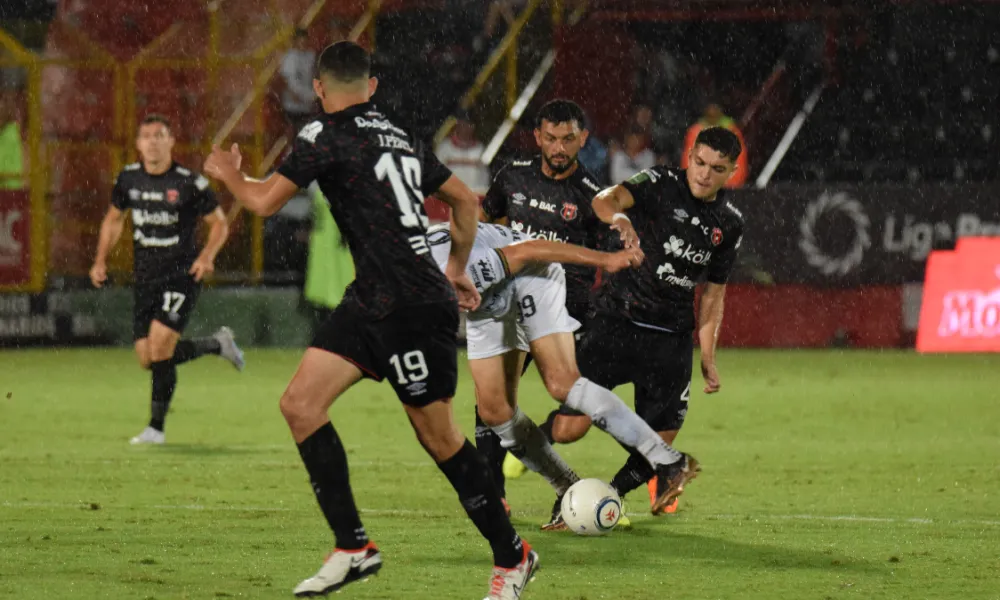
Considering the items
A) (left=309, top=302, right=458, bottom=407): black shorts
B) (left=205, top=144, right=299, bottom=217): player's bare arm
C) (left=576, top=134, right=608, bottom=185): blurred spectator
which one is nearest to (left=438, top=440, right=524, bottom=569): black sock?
(left=309, top=302, right=458, bottom=407): black shorts

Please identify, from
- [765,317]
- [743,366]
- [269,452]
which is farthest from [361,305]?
[765,317]

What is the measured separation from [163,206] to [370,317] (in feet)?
21.0

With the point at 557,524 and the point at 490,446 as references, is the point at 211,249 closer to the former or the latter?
the point at 490,446

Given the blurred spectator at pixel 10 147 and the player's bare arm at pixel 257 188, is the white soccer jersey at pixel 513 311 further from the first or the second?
the blurred spectator at pixel 10 147

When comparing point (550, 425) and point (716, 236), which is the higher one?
point (716, 236)

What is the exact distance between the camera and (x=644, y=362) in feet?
26.9

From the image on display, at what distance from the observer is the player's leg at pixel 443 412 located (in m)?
5.77

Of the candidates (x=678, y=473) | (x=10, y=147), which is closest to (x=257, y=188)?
(x=678, y=473)

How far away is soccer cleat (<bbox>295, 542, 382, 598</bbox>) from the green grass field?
0.35 m

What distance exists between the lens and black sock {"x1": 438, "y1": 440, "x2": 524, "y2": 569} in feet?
19.1

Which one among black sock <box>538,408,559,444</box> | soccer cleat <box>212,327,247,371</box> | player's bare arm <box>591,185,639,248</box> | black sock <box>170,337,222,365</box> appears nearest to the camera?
player's bare arm <box>591,185,639,248</box>

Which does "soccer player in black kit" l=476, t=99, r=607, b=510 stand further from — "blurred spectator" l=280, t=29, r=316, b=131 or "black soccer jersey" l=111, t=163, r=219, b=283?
"blurred spectator" l=280, t=29, r=316, b=131

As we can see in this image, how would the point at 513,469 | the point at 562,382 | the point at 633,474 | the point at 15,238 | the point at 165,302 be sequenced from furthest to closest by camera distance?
1. the point at 15,238
2. the point at 165,302
3. the point at 513,469
4. the point at 633,474
5. the point at 562,382

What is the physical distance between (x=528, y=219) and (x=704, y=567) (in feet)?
7.43
